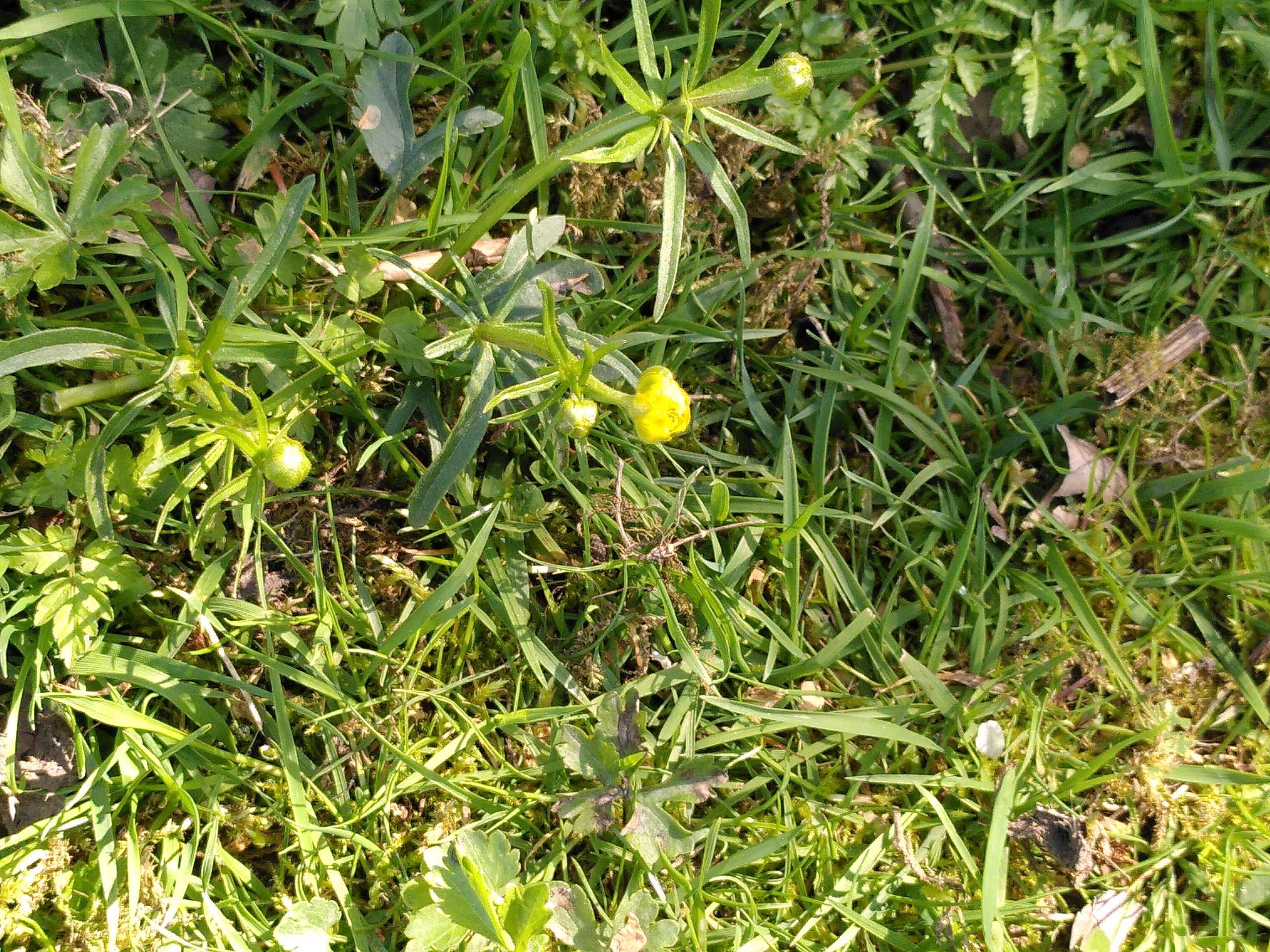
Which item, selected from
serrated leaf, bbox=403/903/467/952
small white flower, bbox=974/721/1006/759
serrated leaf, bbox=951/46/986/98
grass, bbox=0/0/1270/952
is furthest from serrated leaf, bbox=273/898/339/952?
serrated leaf, bbox=951/46/986/98

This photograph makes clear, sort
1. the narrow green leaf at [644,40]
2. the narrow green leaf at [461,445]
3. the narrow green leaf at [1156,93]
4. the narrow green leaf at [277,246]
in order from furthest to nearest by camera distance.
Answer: the narrow green leaf at [1156,93] → the narrow green leaf at [461,445] → the narrow green leaf at [277,246] → the narrow green leaf at [644,40]

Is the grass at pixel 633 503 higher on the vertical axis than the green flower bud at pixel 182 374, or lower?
lower

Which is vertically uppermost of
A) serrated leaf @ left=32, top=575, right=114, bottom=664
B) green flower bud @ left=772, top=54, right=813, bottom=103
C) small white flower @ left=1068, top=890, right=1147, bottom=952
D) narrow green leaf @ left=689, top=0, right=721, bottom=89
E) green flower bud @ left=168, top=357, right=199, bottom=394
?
narrow green leaf @ left=689, top=0, right=721, bottom=89

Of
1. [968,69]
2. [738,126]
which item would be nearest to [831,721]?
[738,126]

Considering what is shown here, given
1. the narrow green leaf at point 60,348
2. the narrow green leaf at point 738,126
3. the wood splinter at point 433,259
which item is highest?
the narrow green leaf at point 738,126

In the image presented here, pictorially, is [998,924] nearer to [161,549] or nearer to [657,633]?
[657,633]

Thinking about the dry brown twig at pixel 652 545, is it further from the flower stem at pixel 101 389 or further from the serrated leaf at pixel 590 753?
the flower stem at pixel 101 389

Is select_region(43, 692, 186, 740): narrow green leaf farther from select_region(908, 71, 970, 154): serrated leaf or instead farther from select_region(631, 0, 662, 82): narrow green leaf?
select_region(908, 71, 970, 154): serrated leaf

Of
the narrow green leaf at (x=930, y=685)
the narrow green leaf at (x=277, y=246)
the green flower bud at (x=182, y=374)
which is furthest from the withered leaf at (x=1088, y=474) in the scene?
the green flower bud at (x=182, y=374)
